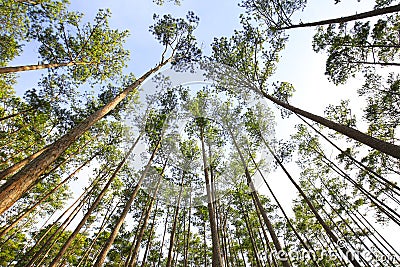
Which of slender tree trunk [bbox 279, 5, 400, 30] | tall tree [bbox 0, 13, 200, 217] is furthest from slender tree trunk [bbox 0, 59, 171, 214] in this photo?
slender tree trunk [bbox 279, 5, 400, 30]

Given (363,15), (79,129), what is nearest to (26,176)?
(79,129)

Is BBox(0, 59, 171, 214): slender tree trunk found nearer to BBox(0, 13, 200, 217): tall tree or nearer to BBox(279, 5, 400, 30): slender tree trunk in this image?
BBox(0, 13, 200, 217): tall tree

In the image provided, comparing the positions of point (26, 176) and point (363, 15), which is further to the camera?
point (363, 15)

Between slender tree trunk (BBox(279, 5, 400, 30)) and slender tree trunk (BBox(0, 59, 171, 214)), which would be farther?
slender tree trunk (BBox(279, 5, 400, 30))

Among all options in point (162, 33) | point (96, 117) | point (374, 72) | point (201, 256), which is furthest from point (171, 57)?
point (201, 256)

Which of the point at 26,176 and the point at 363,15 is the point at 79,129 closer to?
the point at 26,176

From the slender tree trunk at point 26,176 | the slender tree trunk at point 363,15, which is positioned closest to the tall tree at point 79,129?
the slender tree trunk at point 26,176

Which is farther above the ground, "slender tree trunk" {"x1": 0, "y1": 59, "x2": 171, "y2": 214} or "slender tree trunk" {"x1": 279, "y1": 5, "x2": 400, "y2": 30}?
"slender tree trunk" {"x1": 279, "y1": 5, "x2": 400, "y2": 30}

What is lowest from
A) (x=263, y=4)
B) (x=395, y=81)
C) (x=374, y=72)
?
(x=395, y=81)

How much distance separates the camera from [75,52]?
30.6ft

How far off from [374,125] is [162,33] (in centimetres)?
1246

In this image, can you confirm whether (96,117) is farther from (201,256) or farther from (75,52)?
(201,256)

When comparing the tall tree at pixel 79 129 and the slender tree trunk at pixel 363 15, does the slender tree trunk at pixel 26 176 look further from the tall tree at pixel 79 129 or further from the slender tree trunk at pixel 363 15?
the slender tree trunk at pixel 363 15

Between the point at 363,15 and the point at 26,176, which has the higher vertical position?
the point at 363,15
